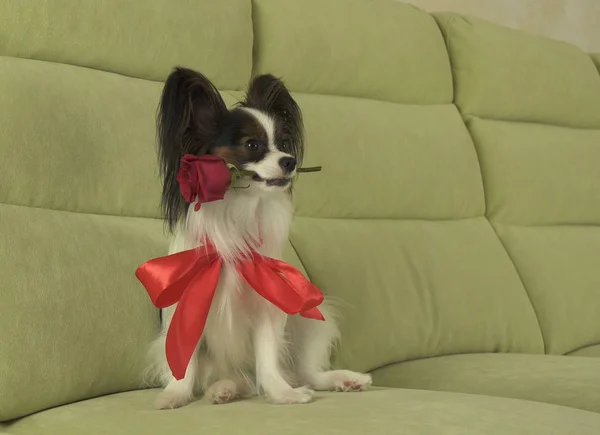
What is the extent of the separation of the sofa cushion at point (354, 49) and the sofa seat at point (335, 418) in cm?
114

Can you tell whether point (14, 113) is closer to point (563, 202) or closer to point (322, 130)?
point (322, 130)

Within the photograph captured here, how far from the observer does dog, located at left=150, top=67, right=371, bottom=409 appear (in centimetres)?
161

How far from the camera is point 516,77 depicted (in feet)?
9.91

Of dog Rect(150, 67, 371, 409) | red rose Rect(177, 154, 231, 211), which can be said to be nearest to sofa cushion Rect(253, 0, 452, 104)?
dog Rect(150, 67, 371, 409)

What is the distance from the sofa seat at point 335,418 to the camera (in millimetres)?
1309

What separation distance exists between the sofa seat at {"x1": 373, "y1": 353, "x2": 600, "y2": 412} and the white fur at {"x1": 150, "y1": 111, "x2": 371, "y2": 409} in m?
0.48

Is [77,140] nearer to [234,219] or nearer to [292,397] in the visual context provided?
[234,219]

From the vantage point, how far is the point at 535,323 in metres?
2.67

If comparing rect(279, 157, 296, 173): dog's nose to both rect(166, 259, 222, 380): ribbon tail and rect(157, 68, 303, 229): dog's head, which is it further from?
rect(166, 259, 222, 380): ribbon tail

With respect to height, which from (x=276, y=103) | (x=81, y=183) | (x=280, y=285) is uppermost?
(x=276, y=103)

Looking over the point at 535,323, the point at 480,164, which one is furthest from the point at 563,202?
the point at 535,323

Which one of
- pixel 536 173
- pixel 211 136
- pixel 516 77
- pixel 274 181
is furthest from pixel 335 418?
pixel 516 77

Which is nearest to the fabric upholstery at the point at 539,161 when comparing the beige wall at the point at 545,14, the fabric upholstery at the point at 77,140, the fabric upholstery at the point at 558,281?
the fabric upholstery at the point at 558,281

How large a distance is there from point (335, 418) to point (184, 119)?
613 mm
